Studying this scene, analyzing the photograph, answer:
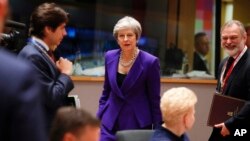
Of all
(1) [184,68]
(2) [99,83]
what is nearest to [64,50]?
(2) [99,83]

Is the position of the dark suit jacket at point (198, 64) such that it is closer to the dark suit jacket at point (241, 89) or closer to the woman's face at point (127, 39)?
the dark suit jacket at point (241, 89)

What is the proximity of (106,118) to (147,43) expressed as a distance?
225 cm

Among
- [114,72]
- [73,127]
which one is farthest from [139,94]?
[73,127]

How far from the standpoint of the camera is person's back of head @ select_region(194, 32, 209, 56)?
214 inches

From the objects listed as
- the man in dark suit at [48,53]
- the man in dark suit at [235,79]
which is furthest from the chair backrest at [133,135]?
the man in dark suit at [235,79]

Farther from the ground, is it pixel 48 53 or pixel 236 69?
pixel 48 53

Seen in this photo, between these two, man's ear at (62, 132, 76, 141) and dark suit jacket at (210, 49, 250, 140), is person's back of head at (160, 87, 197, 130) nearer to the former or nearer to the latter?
man's ear at (62, 132, 76, 141)

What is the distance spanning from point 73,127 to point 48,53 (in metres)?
0.90

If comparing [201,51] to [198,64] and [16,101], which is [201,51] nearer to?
[198,64]

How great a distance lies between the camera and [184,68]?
5402 mm

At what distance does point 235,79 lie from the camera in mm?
3225

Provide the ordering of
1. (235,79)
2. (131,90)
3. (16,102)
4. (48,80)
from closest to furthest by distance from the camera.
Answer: (16,102)
(48,80)
(131,90)
(235,79)

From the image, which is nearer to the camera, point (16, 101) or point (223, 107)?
point (16, 101)

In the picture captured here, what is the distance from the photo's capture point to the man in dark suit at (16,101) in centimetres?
78
